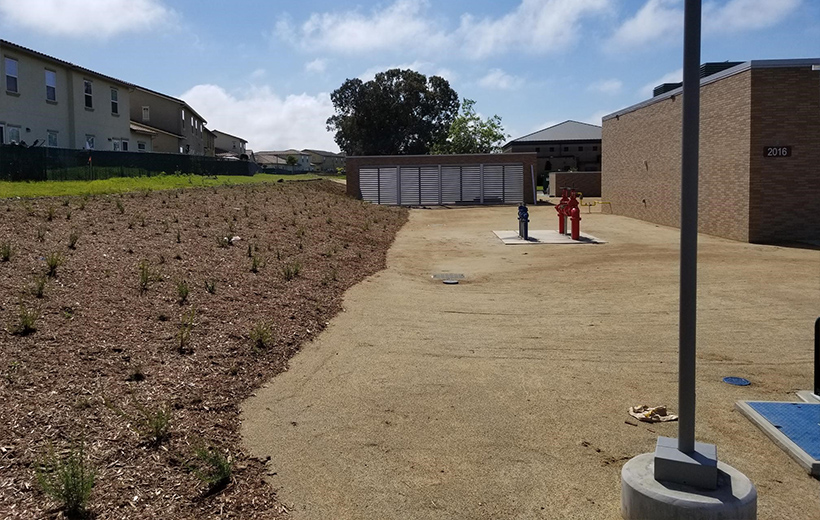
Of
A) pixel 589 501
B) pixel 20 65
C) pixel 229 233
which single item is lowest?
pixel 589 501

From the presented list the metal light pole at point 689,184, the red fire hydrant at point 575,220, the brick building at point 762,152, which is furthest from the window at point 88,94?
the metal light pole at point 689,184

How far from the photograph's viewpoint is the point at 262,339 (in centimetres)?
760

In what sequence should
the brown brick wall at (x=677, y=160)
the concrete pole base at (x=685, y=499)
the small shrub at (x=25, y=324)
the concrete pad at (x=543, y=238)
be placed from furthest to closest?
the concrete pad at (x=543, y=238)
the brown brick wall at (x=677, y=160)
the small shrub at (x=25, y=324)
the concrete pole base at (x=685, y=499)

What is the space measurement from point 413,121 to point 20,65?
6155cm

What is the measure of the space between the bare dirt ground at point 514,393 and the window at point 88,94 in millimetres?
29804

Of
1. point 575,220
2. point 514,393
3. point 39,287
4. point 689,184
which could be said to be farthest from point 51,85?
point 689,184

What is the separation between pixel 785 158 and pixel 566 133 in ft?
199

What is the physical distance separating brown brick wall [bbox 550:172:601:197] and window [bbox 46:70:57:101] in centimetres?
3601

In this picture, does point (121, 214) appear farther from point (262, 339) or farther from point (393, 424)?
point (393, 424)

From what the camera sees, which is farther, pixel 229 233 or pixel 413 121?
pixel 413 121

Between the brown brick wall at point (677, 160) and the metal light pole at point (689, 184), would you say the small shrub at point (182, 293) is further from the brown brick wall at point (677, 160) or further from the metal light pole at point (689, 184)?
the brown brick wall at point (677, 160)

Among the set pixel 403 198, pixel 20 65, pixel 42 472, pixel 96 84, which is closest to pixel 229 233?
pixel 42 472

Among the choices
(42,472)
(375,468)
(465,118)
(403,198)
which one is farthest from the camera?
(465,118)

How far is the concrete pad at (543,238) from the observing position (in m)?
20.8
